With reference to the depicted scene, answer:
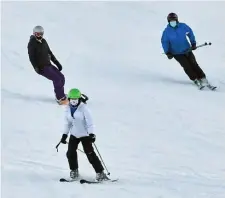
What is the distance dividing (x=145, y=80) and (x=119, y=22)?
21.8ft

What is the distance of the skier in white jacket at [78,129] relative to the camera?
845cm

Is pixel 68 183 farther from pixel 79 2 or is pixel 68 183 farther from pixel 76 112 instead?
pixel 79 2

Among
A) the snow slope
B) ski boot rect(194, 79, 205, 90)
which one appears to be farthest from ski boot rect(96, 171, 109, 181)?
ski boot rect(194, 79, 205, 90)

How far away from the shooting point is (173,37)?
1450 centimetres

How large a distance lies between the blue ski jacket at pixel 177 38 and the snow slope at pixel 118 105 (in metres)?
0.85

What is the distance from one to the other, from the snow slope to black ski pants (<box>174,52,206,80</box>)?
0.44 meters

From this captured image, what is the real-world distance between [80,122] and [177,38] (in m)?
6.49

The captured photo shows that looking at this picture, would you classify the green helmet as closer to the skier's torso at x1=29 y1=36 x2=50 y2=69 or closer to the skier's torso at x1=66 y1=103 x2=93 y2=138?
the skier's torso at x1=66 y1=103 x2=93 y2=138

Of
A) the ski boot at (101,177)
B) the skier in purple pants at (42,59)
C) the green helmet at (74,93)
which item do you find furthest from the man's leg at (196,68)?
the green helmet at (74,93)

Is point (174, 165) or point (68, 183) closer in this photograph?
point (68, 183)

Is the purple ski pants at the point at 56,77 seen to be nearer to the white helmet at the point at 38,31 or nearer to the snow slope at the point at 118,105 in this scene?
the snow slope at the point at 118,105

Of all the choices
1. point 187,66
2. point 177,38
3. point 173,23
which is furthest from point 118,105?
point 173,23

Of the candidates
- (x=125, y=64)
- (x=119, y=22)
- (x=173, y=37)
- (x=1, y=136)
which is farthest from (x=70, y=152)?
(x=119, y=22)

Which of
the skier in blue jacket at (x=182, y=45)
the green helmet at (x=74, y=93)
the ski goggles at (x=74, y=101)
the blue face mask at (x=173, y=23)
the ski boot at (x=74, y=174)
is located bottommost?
the ski boot at (x=74, y=174)
